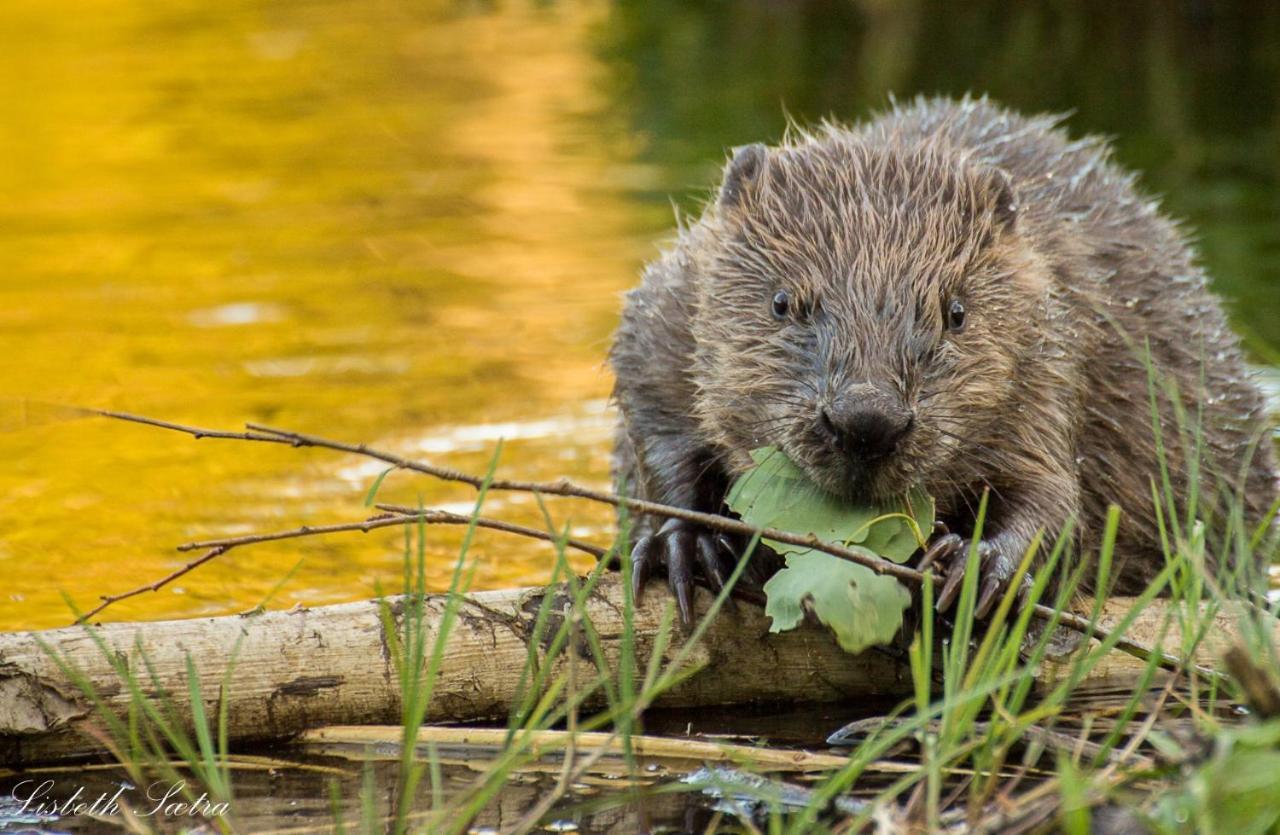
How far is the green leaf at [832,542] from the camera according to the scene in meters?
3.43

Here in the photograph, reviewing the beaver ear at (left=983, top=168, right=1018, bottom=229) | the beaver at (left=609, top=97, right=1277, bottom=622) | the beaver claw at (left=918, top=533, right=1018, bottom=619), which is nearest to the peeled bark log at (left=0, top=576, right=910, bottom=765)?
the beaver at (left=609, top=97, right=1277, bottom=622)

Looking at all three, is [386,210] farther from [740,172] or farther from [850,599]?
[850,599]

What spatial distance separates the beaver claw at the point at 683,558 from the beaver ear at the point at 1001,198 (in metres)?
0.94

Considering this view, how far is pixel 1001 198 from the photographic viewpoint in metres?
4.30

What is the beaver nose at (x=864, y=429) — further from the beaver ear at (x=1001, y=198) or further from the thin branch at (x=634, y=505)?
the beaver ear at (x=1001, y=198)

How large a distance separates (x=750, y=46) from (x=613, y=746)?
1424 cm

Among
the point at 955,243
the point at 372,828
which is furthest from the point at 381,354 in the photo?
the point at 372,828

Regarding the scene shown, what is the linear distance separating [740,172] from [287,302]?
14.4 feet

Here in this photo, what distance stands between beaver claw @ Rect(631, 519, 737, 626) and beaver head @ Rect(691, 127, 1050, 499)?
0.64 feet

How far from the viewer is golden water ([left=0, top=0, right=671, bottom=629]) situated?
552 cm

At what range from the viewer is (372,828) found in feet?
8.91

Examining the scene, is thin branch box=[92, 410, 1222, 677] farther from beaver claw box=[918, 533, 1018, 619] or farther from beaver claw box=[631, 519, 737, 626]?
beaver claw box=[631, 519, 737, 626]

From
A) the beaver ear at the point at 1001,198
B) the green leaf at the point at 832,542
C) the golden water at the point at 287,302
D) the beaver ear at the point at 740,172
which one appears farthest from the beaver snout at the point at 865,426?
the golden water at the point at 287,302

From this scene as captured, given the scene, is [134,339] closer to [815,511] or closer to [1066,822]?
[815,511]
